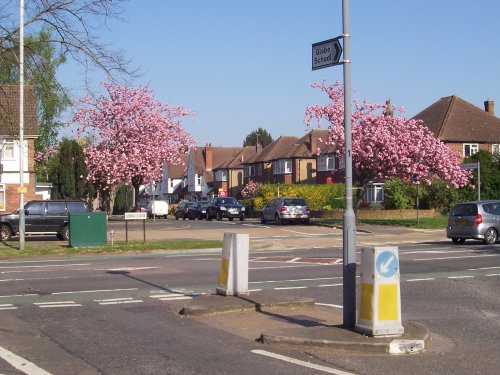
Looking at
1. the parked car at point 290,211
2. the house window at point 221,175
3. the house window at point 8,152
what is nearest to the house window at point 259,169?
the house window at point 221,175

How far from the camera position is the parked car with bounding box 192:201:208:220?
58.3m

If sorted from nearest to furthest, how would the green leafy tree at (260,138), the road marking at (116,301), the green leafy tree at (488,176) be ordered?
the road marking at (116,301) → the green leafy tree at (488,176) → the green leafy tree at (260,138)

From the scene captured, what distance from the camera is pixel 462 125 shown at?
2314 inches

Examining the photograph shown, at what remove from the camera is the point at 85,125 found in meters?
49.5

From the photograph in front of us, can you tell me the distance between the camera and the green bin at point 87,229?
26.1 m

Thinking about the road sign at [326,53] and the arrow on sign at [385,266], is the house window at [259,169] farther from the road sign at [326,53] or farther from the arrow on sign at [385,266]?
the arrow on sign at [385,266]

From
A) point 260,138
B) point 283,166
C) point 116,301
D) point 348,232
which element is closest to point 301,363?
point 348,232

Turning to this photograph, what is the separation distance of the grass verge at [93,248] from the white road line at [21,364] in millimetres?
15809

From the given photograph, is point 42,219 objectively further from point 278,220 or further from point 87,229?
point 278,220

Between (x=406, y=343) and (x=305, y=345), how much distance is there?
3.89ft

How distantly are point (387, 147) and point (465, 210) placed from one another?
36.9 feet

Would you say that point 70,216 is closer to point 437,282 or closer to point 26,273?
point 26,273

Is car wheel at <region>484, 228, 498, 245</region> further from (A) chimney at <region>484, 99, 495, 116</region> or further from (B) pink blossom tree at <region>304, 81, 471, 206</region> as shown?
(A) chimney at <region>484, 99, 495, 116</region>

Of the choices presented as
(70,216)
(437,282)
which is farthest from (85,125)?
(437,282)
